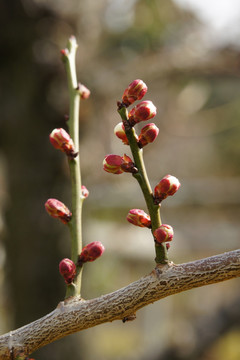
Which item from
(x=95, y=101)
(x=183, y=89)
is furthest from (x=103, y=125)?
(x=183, y=89)

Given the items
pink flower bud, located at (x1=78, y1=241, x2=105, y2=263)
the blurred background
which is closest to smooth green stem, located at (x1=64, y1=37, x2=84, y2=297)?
pink flower bud, located at (x1=78, y1=241, x2=105, y2=263)

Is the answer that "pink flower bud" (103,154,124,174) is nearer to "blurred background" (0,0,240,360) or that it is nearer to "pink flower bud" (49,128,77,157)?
"pink flower bud" (49,128,77,157)

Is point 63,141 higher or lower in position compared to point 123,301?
higher

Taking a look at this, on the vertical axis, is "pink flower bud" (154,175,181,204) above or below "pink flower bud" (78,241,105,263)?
above

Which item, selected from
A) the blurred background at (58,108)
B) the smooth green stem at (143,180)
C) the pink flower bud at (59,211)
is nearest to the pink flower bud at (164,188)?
the smooth green stem at (143,180)

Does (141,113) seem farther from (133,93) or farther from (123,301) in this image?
(123,301)


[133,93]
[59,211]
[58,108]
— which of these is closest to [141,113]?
[133,93]

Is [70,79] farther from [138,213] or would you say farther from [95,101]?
[95,101]
